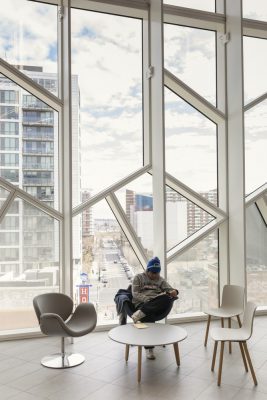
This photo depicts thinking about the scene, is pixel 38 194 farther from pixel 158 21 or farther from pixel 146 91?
pixel 158 21

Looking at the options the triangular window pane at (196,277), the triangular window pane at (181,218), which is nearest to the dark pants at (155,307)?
the triangular window pane at (196,277)

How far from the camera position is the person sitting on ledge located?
5.45 meters

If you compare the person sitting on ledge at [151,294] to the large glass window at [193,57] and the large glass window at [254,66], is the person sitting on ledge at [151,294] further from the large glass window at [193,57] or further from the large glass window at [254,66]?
the large glass window at [254,66]

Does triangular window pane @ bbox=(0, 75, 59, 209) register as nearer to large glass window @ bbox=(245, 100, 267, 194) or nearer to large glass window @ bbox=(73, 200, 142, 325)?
large glass window @ bbox=(73, 200, 142, 325)

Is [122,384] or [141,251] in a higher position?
[141,251]

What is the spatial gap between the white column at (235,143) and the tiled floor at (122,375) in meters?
1.62

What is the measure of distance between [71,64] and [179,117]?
7.39 feet

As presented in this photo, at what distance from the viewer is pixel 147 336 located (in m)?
4.67

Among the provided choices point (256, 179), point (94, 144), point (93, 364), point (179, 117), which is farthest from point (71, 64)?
point (93, 364)

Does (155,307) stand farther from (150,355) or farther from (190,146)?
(190,146)

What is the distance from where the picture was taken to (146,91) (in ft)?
24.1

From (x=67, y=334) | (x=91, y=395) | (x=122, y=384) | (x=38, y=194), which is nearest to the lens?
(x=91, y=395)

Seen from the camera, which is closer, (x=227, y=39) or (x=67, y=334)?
(x=67, y=334)

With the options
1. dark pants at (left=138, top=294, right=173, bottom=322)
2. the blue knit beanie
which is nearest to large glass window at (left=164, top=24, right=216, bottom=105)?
the blue knit beanie
